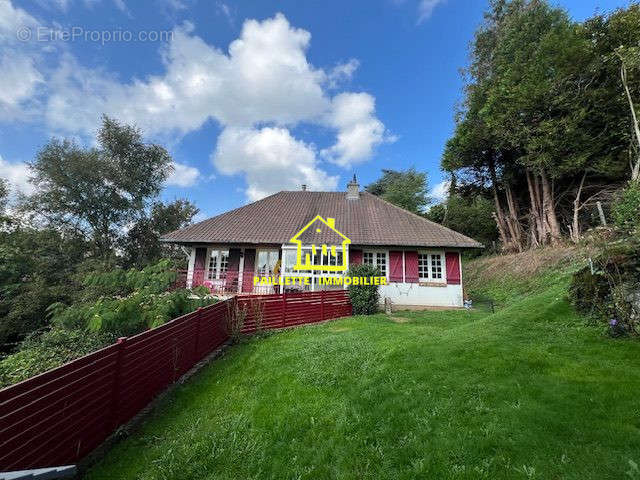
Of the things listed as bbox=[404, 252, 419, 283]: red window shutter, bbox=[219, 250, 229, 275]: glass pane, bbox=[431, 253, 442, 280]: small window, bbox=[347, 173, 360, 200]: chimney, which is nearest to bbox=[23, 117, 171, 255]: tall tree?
bbox=[219, 250, 229, 275]: glass pane

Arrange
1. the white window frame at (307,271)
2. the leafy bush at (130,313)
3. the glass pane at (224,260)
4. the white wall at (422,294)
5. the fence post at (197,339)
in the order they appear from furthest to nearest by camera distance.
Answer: the glass pane at (224,260) → the white window frame at (307,271) → the white wall at (422,294) → the leafy bush at (130,313) → the fence post at (197,339)

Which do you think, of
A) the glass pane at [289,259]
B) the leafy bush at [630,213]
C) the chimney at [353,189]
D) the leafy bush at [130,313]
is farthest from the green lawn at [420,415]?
the chimney at [353,189]

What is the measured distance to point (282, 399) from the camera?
4.42 metres

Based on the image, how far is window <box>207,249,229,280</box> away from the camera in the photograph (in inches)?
571

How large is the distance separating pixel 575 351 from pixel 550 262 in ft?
36.8

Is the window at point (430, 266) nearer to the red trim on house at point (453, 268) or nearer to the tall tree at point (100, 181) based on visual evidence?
the red trim on house at point (453, 268)

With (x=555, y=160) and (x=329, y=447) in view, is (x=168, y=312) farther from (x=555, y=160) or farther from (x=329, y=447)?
(x=555, y=160)

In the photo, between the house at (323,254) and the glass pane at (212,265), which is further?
the glass pane at (212,265)

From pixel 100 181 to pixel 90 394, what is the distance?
23.6 meters

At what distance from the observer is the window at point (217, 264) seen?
14516 millimetres

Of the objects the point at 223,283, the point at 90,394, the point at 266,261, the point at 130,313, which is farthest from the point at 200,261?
the point at 90,394

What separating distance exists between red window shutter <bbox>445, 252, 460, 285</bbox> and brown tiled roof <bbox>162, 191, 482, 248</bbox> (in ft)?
2.46

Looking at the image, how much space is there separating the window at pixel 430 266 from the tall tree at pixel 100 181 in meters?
22.1

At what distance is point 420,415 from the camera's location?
338 centimetres
